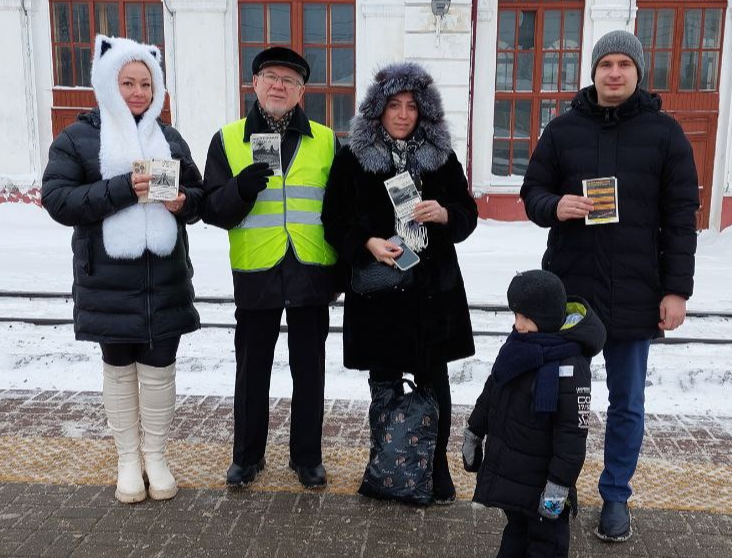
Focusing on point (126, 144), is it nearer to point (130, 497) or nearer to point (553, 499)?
point (130, 497)

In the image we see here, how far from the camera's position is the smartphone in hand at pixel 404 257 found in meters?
3.33

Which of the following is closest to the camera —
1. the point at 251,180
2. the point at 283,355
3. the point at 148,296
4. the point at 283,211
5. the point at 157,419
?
the point at 251,180

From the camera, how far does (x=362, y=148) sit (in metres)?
3.38

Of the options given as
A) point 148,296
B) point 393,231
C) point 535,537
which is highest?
point 393,231

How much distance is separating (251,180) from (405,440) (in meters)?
1.47

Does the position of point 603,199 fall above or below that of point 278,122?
below

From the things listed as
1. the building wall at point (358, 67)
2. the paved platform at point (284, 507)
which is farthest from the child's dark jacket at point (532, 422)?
the building wall at point (358, 67)

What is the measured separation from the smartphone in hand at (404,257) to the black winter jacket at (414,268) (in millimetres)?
74

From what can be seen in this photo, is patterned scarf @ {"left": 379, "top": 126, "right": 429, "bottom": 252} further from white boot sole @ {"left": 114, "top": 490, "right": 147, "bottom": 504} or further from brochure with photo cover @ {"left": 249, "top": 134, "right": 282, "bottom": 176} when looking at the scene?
white boot sole @ {"left": 114, "top": 490, "right": 147, "bottom": 504}

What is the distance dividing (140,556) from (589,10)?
1329cm

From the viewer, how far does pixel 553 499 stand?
2.56m

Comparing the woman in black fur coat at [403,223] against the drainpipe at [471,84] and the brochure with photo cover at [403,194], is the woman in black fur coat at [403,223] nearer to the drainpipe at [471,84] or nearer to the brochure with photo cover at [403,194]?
the brochure with photo cover at [403,194]

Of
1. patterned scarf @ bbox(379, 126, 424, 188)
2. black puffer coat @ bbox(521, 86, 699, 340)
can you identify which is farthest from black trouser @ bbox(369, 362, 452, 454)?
patterned scarf @ bbox(379, 126, 424, 188)

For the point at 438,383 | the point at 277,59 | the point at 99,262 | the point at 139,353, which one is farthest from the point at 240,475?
the point at 277,59
